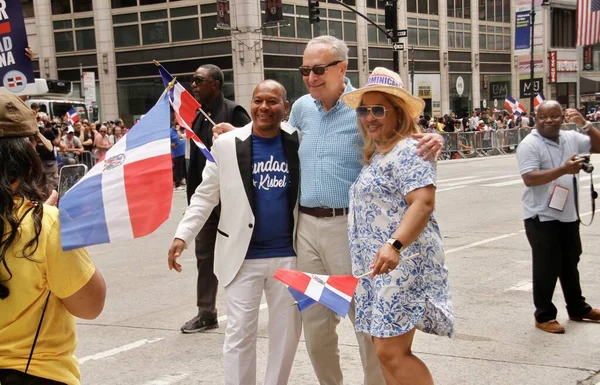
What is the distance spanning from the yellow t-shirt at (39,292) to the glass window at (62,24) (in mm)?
42015

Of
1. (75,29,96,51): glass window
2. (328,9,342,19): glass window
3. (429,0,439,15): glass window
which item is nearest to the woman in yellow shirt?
(328,9,342,19): glass window

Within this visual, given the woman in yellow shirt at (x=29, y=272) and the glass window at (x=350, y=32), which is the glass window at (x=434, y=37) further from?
the woman in yellow shirt at (x=29, y=272)

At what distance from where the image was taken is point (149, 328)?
6.39 metres

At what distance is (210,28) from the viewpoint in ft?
126

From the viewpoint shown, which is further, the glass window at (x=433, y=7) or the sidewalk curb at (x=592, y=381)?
the glass window at (x=433, y=7)

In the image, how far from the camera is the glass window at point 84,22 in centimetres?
4116

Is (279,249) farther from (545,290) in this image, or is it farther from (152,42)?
(152,42)

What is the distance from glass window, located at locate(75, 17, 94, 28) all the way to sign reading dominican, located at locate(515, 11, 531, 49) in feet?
76.0

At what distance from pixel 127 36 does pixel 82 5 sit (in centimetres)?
337

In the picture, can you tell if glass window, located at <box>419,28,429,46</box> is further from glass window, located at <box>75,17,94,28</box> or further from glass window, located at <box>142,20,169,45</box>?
glass window, located at <box>75,17,94,28</box>

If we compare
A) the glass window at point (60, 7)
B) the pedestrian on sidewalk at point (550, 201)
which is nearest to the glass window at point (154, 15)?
the glass window at point (60, 7)

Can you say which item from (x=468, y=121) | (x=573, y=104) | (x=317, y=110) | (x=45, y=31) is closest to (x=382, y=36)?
(x=468, y=121)

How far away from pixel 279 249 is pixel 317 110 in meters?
0.84

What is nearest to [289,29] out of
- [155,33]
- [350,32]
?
[350,32]
